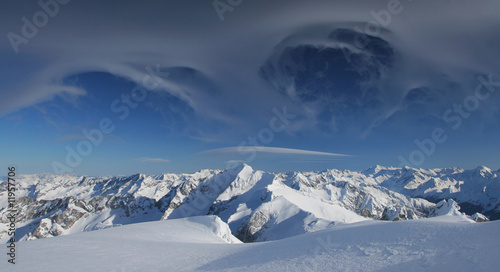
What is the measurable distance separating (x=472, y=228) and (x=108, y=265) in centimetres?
2222

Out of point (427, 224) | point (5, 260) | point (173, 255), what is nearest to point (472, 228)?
point (427, 224)

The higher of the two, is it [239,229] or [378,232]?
[378,232]

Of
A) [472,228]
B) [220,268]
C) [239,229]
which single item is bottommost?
[239,229]

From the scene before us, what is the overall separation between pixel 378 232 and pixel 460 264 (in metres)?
6.39

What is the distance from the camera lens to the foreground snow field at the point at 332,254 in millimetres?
10195

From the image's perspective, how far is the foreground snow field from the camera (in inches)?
401

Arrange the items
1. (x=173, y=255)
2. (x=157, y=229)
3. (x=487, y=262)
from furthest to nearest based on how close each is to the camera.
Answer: (x=157, y=229)
(x=173, y=255)
(x=487, y=262)

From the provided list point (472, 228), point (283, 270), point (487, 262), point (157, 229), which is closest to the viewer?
point (487, 262)

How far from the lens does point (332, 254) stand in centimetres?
1305

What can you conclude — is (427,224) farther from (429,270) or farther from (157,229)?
(157,229)

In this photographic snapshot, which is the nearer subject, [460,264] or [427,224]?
[460,264]

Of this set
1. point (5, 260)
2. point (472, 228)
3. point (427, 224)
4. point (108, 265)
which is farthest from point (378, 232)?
point (5, 260)

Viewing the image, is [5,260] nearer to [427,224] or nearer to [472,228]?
[427,224]

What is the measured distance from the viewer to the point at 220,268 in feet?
45.8
